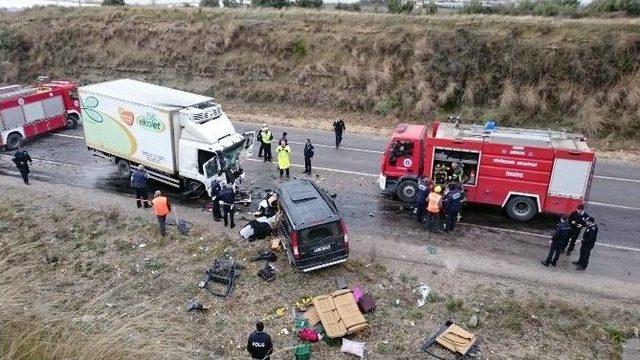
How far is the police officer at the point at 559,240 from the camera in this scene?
469 inches

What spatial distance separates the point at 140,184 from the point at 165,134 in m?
1.73

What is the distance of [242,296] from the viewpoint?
1105cm

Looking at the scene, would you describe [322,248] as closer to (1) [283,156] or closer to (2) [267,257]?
(2) [267,257]

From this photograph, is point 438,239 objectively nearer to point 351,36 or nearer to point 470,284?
point 470,284

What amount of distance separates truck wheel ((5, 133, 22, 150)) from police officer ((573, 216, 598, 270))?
21.7 meters

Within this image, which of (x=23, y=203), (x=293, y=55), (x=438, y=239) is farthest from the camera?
(x=293, y=55)

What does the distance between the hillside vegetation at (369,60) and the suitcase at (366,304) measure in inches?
624

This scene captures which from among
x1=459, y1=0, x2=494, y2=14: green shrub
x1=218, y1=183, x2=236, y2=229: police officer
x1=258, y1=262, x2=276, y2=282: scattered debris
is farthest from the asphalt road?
x1=459, y1=0, x2=494, y2=14: green shrub

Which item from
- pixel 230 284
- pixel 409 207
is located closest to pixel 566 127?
pixel 409 207

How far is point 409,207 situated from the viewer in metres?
15.8

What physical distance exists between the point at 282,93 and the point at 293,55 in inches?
133

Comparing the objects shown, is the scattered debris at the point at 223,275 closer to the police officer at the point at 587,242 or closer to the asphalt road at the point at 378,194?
the asphalt road at the point at 378,194

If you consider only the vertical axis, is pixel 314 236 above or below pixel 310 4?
below

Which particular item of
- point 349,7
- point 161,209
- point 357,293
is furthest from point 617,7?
point 161,209
